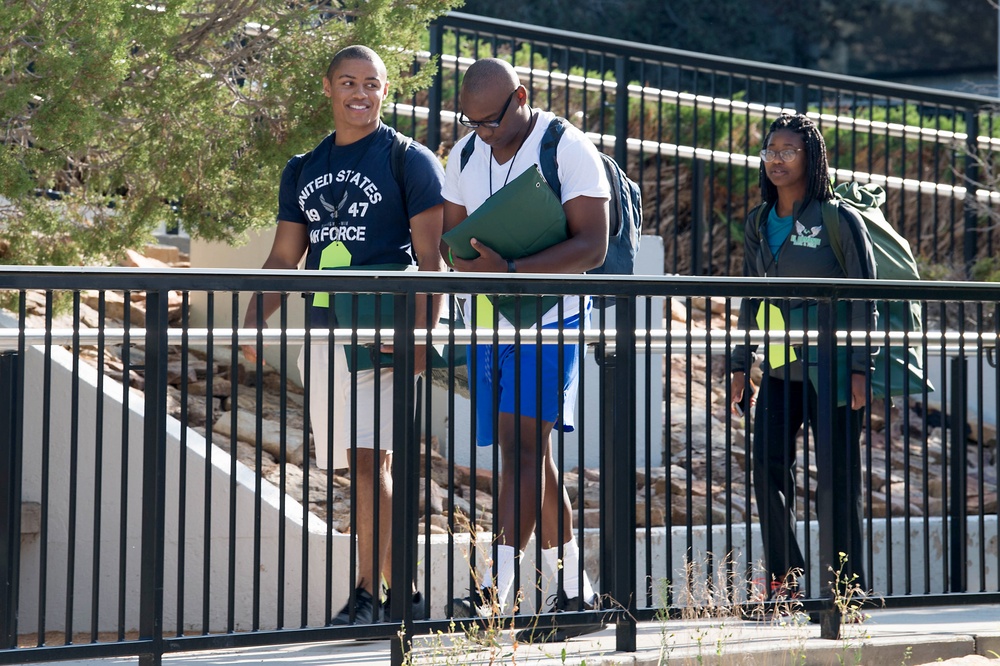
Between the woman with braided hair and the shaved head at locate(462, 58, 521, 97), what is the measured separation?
114 centimetres

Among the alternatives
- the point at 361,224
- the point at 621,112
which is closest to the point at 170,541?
the point at 361,224

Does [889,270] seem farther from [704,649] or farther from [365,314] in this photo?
[365,314]

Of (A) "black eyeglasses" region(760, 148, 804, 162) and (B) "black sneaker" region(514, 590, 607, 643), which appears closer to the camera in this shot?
(B) "black sneaker" region(514, 590, 607, 643)

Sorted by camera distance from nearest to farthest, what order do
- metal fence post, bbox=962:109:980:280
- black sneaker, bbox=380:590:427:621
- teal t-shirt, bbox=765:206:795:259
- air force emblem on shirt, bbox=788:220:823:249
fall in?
black sneaker, bbox=380:590:427:621 < air force emblem on shirt, bbox=788:220:823:249 < teal t-shirt, bbox=765:206:795:259 < metal fence post, bbox=962:109:980:280

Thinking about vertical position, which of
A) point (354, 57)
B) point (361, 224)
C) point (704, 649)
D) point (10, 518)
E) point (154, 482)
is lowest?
point (704, 649)

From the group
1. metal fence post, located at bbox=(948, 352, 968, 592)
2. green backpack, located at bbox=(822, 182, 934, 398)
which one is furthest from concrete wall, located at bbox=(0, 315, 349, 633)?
metal fence post, located at bbox=(948, 352, 968, 592)

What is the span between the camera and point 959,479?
4.96 m

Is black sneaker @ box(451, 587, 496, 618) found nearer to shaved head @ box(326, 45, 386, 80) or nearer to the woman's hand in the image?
the woman's hand

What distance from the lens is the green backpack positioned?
492 cm

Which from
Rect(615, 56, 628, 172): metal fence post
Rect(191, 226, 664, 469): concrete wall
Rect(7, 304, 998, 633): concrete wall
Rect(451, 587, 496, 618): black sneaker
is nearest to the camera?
Rect(451, 587, 496, 618): black sneaker

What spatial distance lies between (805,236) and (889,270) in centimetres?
45

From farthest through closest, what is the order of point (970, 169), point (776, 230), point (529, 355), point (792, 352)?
1. point (970, 169)
2. point (776, 230)
3. point (792, 352)
4. point (529, 355)

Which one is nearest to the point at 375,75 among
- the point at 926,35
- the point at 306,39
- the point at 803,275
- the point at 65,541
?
the point at 306,39

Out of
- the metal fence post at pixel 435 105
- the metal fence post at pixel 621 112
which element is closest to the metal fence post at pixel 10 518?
the metal fence post at pixel 435 105
